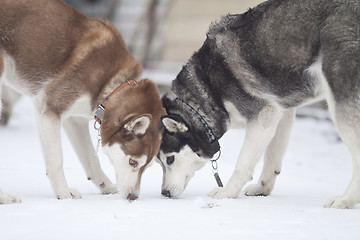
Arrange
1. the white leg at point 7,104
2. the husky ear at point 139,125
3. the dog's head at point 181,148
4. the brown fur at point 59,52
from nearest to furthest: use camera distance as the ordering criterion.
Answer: the husky ear at point 139,125, the brown fur at point 59,52, the dog's head at point 181,148, the white leg at point 7,104

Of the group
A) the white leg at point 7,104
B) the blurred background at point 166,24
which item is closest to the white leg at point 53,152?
the white leg at point 7,104

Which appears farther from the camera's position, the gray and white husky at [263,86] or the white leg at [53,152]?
the white leg at [53,152]

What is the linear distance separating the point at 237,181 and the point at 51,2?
6.50 feet

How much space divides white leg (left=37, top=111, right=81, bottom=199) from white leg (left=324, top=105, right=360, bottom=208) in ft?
6.16

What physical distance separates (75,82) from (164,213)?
1250mm

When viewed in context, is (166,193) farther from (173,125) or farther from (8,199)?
(8,199)

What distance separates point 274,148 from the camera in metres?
4.22

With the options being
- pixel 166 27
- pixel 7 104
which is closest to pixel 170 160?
pixel 7 104

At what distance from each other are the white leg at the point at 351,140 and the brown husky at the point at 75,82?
4.24 feet

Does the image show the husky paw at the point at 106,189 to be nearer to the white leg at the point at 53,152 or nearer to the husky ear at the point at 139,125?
the white leg at the point at 53,152

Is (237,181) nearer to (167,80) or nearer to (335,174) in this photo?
(335,174)

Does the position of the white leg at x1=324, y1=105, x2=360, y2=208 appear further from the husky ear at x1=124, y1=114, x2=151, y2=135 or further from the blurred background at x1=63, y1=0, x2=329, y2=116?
the blurred background at x1=63, y1=0, x2=329, y2=116

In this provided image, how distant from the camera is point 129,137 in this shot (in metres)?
3.66

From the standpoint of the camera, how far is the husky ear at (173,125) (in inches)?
147
